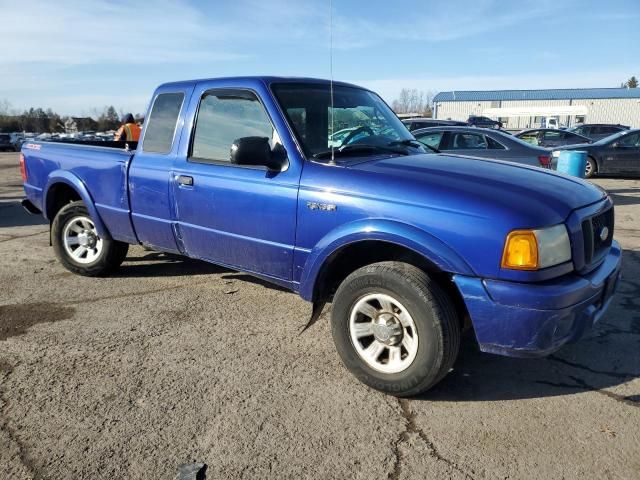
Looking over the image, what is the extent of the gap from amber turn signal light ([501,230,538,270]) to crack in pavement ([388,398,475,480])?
100cm

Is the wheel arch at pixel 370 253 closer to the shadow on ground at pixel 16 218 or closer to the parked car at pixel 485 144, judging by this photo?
the parked car at pixel 485 144

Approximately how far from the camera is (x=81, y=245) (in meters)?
5.25

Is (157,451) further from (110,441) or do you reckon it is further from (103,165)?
(103,165)

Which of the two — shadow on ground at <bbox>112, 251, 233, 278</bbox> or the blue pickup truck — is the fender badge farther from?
shadow on ground at <bbox>112, 251, 233, 278</bbox>

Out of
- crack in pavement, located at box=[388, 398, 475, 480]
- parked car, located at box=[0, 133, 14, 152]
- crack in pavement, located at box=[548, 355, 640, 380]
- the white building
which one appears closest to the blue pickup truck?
crack in pavement, located at box=[388, 398, 475, 480]

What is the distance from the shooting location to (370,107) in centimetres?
427

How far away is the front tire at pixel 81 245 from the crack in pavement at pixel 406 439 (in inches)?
136

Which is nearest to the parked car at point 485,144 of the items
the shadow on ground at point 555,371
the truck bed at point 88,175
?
the shadow on ground at point 555,371

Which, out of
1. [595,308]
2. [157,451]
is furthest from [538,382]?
[157,451]

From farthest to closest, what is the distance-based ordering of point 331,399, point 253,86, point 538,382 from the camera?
point 253,86 → point 538,382 → point 331,399

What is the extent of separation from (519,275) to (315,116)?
1.92 meters

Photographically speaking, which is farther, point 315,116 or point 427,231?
point 315,116

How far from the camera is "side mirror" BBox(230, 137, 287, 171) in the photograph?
3215 millimetres

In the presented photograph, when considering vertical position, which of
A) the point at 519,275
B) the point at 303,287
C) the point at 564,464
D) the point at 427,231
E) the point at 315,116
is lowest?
the point at 564,464
